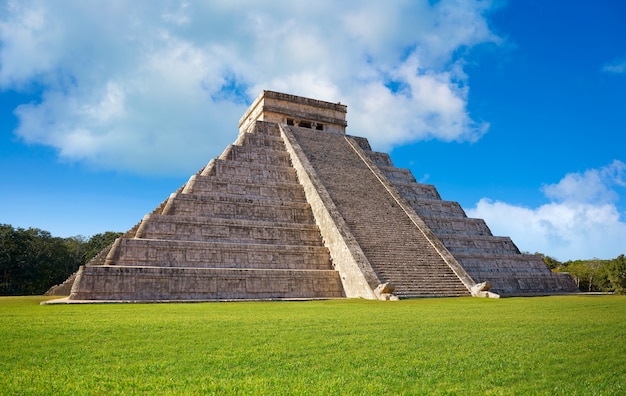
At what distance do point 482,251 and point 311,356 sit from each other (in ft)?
58.7

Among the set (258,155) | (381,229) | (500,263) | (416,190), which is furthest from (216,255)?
(416,190)

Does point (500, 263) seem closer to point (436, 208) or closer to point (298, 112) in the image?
point (436, 208)

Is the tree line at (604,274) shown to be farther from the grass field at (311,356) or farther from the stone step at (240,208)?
the grass field at (311,356)

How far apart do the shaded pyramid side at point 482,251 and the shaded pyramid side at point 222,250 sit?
246 inches

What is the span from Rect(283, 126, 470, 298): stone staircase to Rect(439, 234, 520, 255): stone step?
6.92 ft

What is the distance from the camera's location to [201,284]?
15.3 meters

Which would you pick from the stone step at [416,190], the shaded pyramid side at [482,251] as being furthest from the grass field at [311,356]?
the stone step at [416,190]

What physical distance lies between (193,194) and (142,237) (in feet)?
9.67

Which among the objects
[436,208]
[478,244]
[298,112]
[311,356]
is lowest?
[311,356]

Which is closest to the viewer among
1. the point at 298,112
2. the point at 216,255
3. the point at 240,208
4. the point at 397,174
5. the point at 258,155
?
the point at 216,255

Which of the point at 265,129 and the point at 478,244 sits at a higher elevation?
the point at 265,129

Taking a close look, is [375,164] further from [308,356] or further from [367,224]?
[308,356]

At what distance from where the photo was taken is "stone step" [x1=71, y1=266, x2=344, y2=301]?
47.2 ft

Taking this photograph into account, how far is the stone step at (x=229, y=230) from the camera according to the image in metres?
16.9
